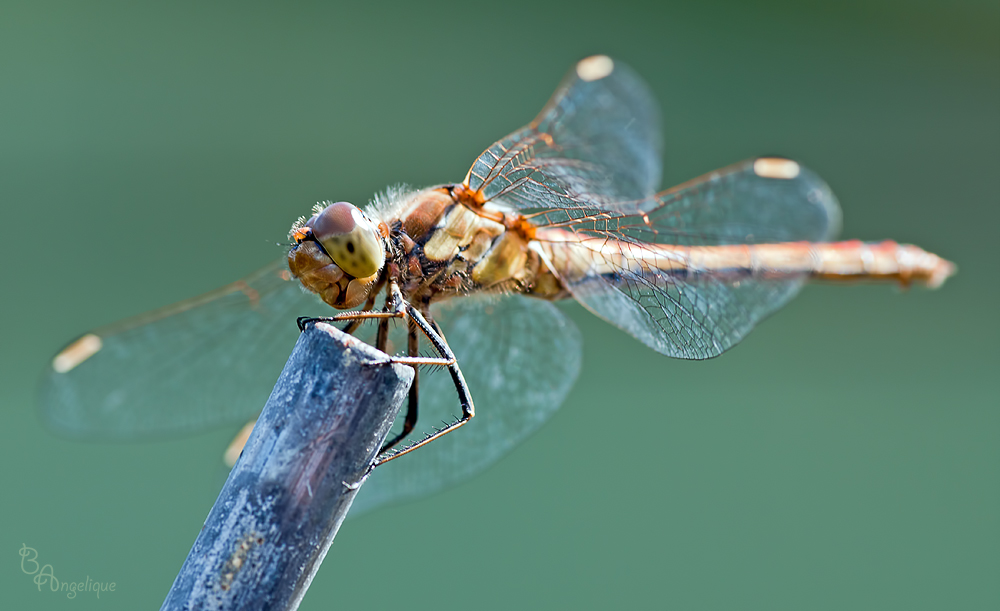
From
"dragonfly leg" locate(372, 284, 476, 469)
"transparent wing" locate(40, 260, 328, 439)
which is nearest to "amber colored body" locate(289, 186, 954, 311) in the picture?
"dragonfly leg" locate(372, 284, 476, 469)

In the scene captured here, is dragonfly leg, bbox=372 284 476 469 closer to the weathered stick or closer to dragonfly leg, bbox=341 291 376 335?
dragonfly leg, bbox=341 291 376 335

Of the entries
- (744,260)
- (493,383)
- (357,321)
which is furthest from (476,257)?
(744,260)

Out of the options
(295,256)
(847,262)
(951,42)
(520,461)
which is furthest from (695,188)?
(951,42)

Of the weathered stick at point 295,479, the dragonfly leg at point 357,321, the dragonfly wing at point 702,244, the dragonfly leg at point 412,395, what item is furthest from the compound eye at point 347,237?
the dragonfly wing at point 702,244

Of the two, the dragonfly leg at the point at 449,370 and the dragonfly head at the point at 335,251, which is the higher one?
the dragonfly head at the point at 335,251

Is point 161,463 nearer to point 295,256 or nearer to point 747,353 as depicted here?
point 295,256

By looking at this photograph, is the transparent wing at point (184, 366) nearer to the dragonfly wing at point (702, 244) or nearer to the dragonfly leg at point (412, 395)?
the dragonfly leg at point (412, 395)

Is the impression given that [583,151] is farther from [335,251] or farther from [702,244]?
[335,251]
